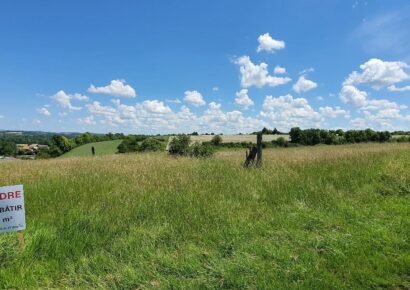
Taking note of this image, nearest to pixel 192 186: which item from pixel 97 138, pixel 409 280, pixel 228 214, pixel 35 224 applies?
pixel 228 214

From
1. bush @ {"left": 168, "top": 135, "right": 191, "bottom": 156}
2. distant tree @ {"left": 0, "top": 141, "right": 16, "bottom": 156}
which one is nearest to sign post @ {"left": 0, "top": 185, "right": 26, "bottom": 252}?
bush @ {"left": 168, "top": 135, "right": 191, "bottom": 156}

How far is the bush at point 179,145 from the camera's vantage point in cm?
2005

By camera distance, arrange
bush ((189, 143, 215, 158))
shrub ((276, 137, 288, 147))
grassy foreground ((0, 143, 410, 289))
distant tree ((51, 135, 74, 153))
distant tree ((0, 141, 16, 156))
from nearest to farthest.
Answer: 1. grassy foreground ((0, 143, 410, 289))
2. bush ((189, 143, 215, 158))
3. shrub ((276, 137, 288, 147))
4. distant tree ((51, 135, 74, 153))
5. distant tree ((0, 141, 16, 156))

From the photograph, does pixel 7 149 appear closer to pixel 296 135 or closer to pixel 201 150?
pixel 296 135

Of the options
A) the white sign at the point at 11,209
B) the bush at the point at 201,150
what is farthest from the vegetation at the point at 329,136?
the white sign at the point at 11,209

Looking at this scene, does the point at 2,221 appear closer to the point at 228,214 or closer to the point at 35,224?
the point at 35,224

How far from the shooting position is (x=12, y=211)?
184 inches

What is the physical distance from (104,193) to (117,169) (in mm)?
3513

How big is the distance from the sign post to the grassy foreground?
319 mm

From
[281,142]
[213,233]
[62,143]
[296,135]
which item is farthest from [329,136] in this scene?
[62,143]

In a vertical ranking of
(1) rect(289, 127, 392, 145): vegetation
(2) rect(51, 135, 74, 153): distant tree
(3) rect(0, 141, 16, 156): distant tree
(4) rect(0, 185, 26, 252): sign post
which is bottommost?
(3) rect(0, 141, 16, 156): distant tree

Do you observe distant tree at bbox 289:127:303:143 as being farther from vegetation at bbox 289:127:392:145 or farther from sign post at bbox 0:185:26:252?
sign post at bbox 0:185:26:252

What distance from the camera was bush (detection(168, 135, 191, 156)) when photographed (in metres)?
20.1

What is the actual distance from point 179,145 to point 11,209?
15749 mm
